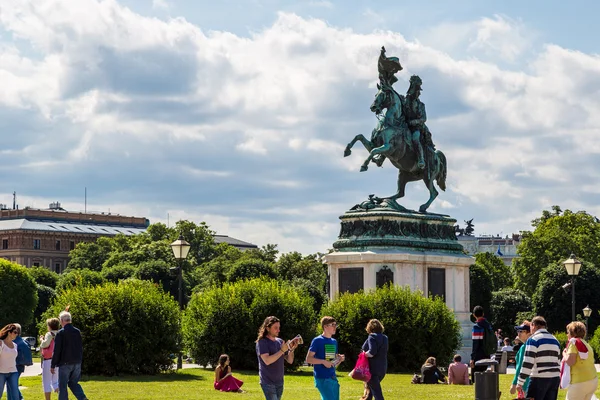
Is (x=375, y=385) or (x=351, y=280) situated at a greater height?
(x=351, y=280)

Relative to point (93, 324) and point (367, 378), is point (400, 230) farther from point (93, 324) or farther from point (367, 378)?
point (367, 378)

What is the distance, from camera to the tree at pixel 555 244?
92812 millimetres

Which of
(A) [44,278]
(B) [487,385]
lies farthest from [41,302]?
(B) [487,385]

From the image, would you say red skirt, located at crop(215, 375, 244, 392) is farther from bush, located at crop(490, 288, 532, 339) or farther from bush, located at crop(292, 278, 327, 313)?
bush, located at crop(490, 288, 532, 339)

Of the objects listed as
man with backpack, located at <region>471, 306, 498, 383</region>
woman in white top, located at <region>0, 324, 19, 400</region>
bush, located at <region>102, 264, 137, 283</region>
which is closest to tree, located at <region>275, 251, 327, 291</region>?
bush, located at <region>102, 264, 137, 283</region>

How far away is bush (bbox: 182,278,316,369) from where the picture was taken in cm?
3925

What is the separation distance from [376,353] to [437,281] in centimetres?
2919

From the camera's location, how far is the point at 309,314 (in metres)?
40.1

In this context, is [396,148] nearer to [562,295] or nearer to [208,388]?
[208,388]

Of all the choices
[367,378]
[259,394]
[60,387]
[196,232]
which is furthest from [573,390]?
[196,232]

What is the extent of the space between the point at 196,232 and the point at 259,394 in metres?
107

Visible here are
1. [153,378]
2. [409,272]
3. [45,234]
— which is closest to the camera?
[153,378]

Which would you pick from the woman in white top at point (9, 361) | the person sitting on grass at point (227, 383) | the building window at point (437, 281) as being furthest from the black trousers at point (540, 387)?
the building window at point (437, 281)

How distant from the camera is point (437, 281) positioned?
49562 mm
